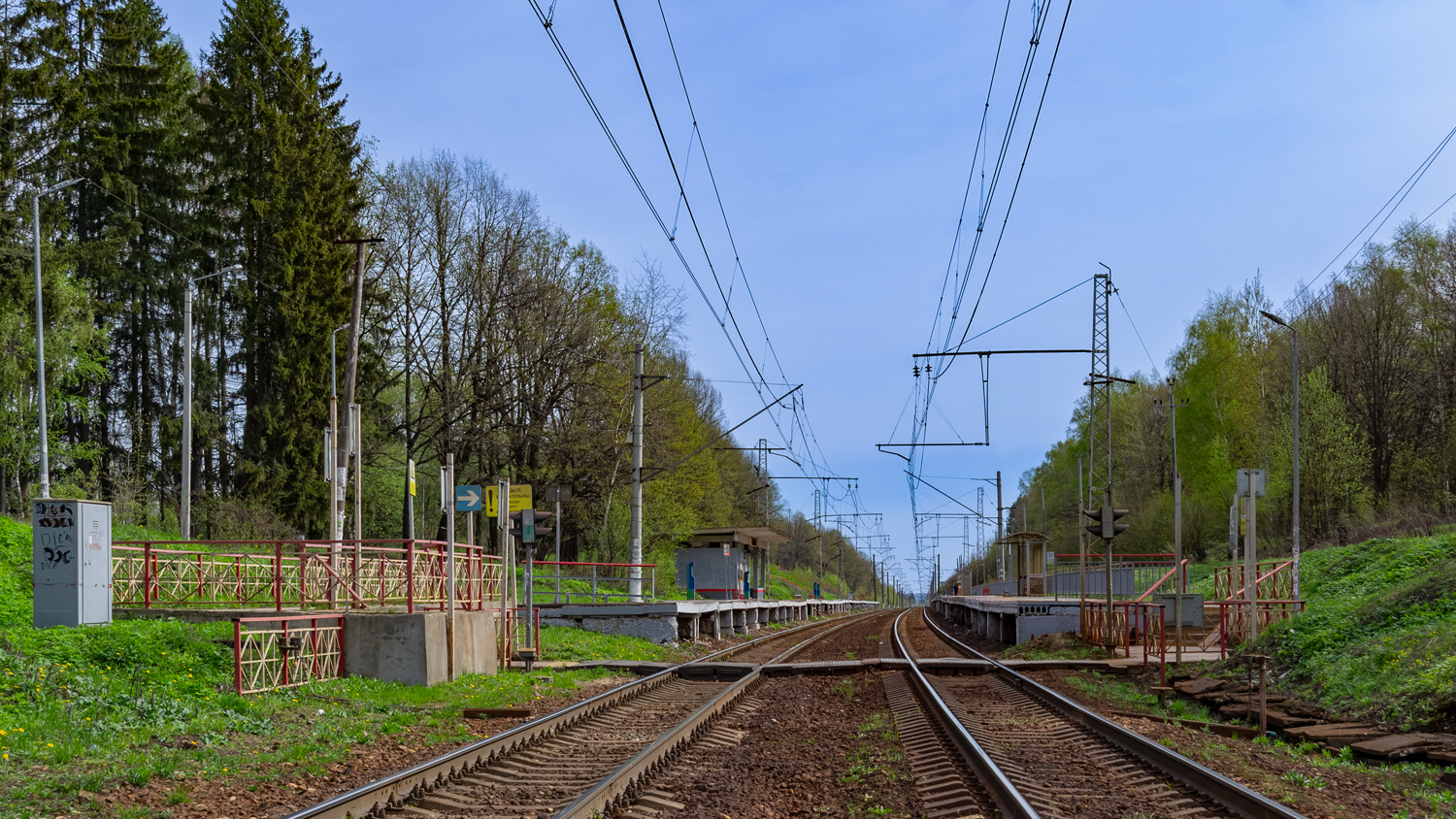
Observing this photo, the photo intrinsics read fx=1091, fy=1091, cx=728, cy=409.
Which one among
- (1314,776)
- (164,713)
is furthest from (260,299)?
(1314,776)

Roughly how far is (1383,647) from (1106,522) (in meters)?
5.14

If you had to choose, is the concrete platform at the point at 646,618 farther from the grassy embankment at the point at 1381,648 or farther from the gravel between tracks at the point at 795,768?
the gravel between tracks at the point at 795,768

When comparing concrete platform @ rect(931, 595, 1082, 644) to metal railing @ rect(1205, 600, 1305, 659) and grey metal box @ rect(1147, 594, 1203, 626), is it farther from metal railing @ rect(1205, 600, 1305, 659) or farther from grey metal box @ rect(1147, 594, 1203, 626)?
metal railing @ rect(1205, 600, 1305, 659)

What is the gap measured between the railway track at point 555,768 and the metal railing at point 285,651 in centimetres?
381

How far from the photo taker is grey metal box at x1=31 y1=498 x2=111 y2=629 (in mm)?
16219

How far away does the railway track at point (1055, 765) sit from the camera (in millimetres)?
7551

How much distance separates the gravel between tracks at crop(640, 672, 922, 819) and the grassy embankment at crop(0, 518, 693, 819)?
2.94 m

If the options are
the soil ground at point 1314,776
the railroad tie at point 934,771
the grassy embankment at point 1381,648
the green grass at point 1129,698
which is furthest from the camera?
the green grass at point 1129,698

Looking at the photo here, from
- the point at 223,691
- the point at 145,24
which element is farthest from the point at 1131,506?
the point at 223,691

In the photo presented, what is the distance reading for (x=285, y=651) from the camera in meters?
13.4

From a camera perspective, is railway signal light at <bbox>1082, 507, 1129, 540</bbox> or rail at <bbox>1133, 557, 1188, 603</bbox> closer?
rail at <bbox>1133, 557, 1188, 603</bbox>

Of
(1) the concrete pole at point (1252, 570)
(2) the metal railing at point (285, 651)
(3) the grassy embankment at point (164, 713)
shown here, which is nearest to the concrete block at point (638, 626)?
(3) the grassy embankment at point (164, 713)

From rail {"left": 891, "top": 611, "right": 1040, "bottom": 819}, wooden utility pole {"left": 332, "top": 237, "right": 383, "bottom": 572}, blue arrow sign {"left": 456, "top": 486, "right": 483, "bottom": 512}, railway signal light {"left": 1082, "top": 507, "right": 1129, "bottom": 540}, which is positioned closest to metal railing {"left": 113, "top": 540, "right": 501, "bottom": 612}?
blue arrow sign {"left": 456, "top": 486, "right": 483, "bottom": 512}

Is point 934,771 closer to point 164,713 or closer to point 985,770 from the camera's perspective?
point 985,770
